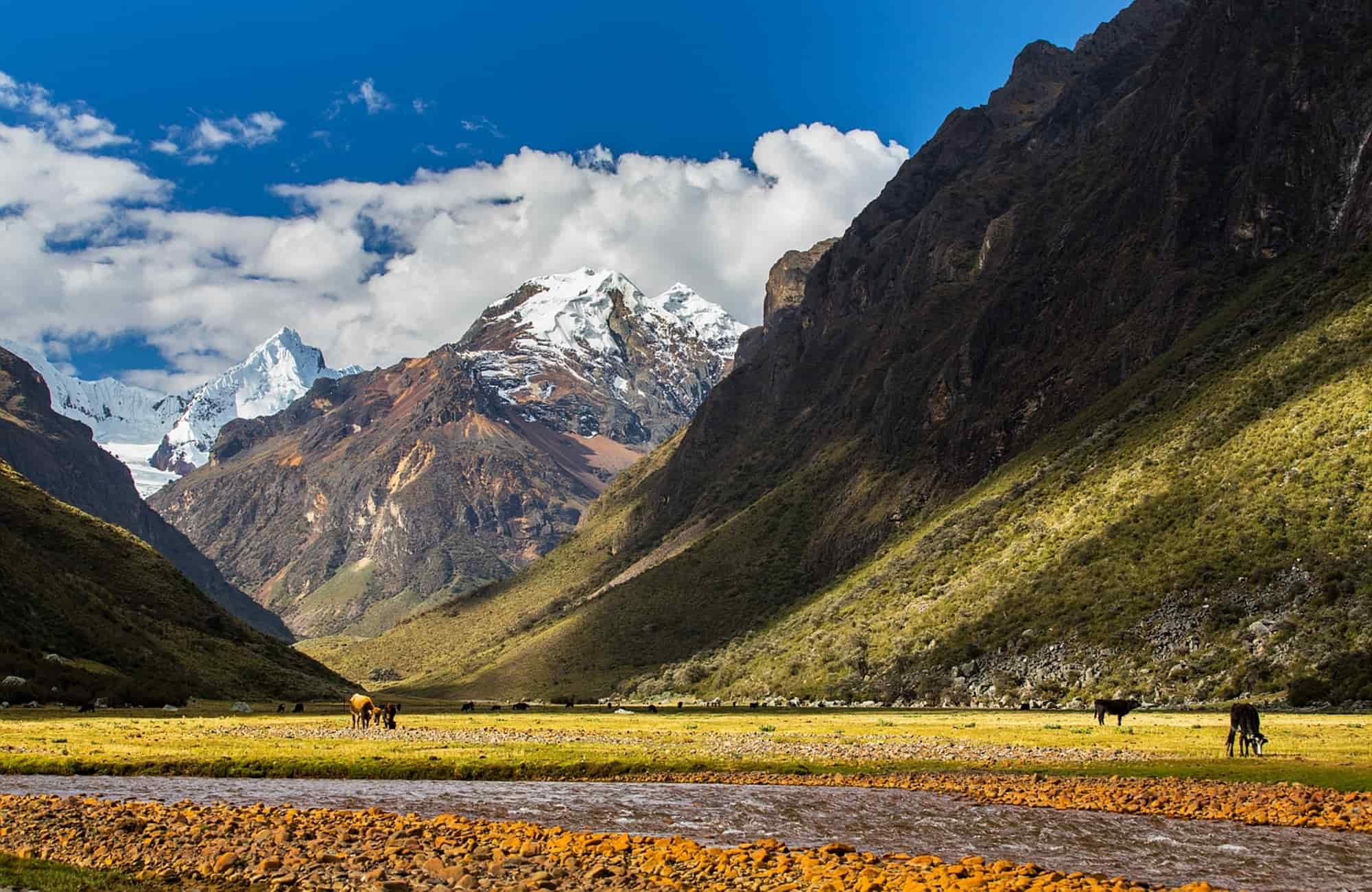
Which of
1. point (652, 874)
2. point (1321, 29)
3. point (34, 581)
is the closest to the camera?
point (652, 874)

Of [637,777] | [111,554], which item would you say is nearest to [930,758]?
[637,777]

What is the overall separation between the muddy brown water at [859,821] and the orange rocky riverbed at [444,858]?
393 cm

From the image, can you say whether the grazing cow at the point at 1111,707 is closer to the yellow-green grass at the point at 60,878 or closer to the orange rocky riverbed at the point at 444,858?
the orange rocky riverbed at the point at 444,858

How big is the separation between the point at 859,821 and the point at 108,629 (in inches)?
4289

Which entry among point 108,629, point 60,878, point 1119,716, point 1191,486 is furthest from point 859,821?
point 108,629

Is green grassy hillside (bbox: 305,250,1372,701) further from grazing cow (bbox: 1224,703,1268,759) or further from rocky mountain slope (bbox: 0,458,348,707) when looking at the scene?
rocky mountain slope (bbox: 0,458,348,707)

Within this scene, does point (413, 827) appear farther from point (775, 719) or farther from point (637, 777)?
point (775, 719)

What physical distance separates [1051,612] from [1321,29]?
126m

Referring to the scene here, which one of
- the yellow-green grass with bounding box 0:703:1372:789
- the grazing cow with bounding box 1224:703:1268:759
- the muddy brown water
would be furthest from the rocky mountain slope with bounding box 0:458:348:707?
the grazing cow with bounding box 1224:703:1268:759

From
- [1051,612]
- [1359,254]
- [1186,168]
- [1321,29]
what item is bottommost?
[1051,612]

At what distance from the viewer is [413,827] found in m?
31.5

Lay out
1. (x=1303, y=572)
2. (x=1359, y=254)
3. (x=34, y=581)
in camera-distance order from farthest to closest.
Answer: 1. (x=1359, y=254)
2. (x=34, y=581)
3. (x=1303, y=572)

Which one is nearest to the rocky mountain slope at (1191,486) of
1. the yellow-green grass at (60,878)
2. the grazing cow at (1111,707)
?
the grazing cow at (1111,707)

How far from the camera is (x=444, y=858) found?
27.7m
